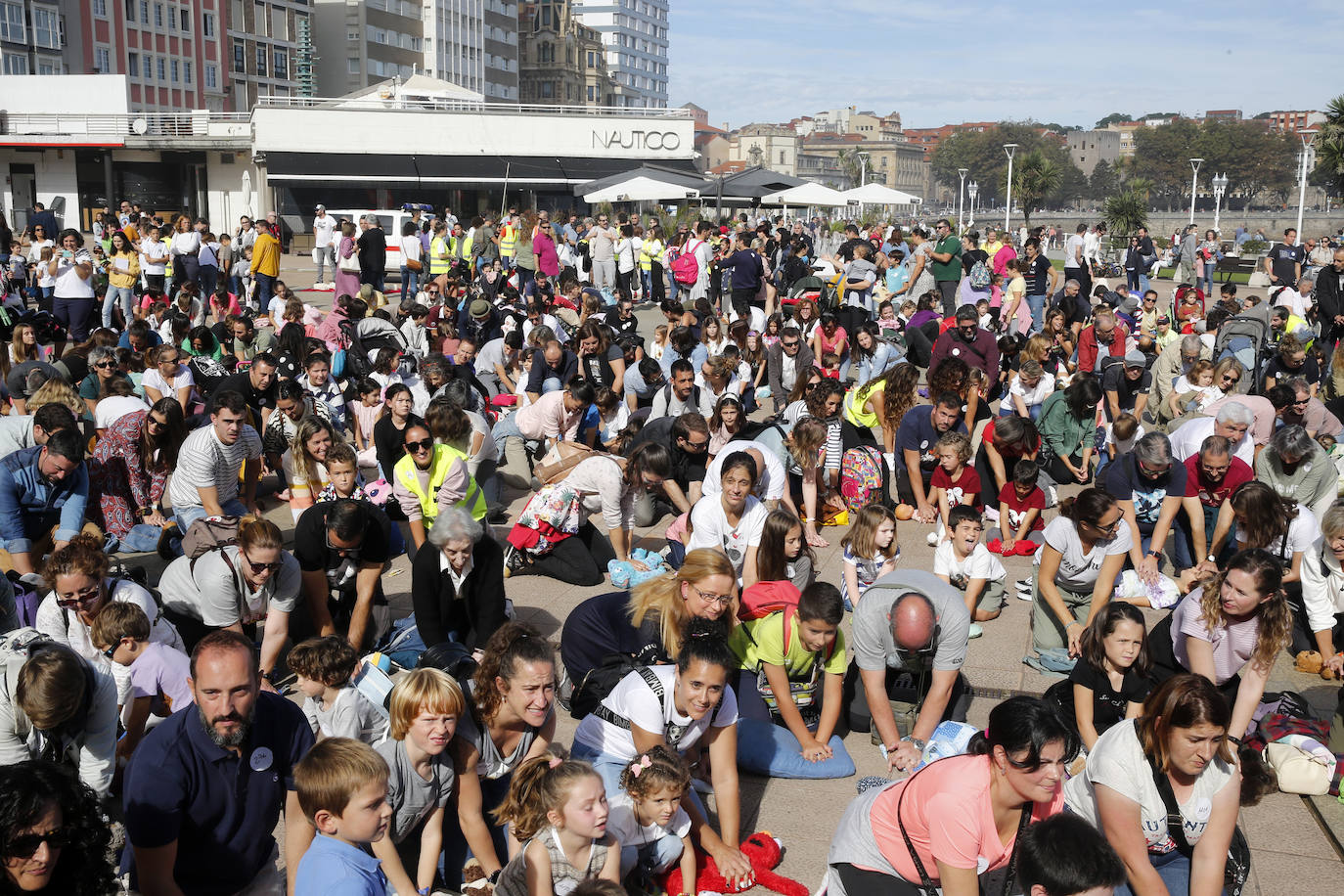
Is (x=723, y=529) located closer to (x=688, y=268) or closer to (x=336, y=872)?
(x=336, y=872)

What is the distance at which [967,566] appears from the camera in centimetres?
716

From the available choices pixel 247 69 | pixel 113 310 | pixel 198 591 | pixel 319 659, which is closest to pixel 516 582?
pixel 198 591

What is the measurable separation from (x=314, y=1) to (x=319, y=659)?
283 ft

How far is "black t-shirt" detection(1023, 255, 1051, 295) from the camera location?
17.5 m

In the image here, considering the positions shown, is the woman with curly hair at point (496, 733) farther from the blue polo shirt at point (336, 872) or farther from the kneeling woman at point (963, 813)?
the kneeling woman at point (963, 813)

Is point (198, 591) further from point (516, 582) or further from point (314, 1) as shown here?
point (314, 1)

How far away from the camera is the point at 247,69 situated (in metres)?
76.1

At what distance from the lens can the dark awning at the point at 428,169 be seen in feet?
154

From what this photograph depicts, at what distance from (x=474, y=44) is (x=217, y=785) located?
313 feet

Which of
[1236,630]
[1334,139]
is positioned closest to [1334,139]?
[1334,139]

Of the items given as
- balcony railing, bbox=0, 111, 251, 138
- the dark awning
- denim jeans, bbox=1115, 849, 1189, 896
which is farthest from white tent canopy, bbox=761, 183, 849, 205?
balcony railing, bbox=0, 111, 251, 138

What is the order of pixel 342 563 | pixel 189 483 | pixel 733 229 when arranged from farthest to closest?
pixel 733 229
pixel 189 483
pixel 342 563

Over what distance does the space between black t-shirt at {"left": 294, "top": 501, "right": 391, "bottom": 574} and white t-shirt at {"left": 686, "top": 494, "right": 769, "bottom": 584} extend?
75.4 inches

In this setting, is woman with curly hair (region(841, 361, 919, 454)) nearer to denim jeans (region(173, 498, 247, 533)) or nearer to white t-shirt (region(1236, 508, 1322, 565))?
white t-shirt (region(1236, 508, 1322, 565))
